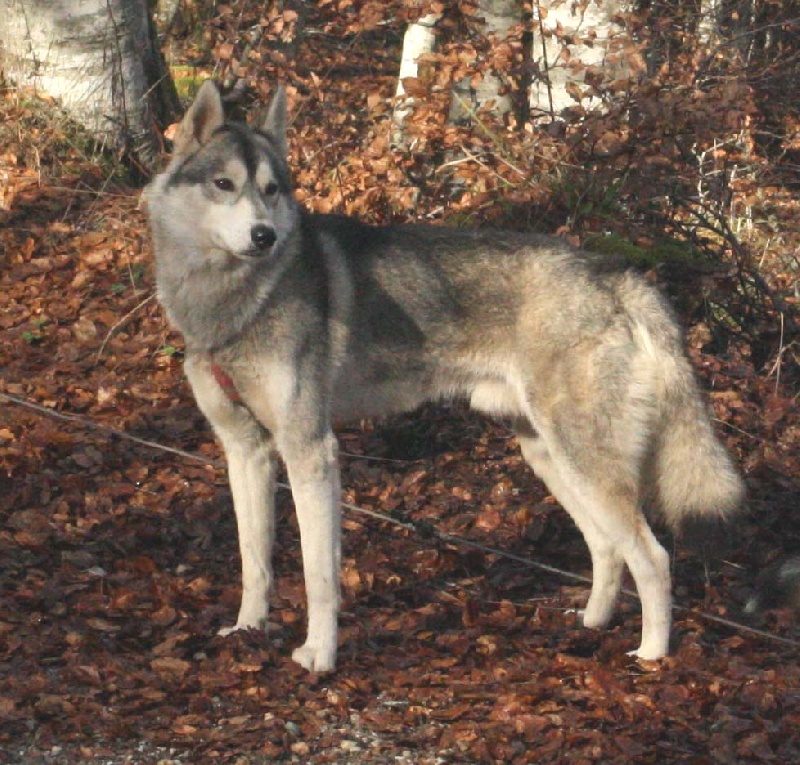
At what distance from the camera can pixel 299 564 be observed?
6.38m

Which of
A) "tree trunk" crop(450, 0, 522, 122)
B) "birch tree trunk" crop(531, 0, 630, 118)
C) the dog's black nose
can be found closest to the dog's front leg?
the dog's black nose

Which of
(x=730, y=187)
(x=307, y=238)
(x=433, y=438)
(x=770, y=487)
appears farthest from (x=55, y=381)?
(x=730, y=187)

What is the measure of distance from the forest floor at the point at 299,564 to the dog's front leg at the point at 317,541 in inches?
6.3

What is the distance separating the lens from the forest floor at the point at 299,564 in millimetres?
4414

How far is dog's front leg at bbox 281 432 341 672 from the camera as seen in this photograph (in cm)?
503

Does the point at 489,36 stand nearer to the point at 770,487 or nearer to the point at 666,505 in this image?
the point at 770,487

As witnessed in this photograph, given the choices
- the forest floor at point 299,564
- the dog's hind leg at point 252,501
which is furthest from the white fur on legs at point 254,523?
the forest floor at point 299,564

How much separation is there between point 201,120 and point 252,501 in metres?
1.71

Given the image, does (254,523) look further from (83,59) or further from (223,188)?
(83,59)

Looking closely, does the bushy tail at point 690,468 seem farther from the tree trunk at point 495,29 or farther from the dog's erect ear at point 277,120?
the tree trunk at point 495,29

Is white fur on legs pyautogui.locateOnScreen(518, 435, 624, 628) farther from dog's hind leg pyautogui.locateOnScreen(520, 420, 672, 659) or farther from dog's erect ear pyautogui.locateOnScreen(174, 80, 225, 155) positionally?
dog's erect ear pyautogui.locateOnScreen(174, 80, 225, 155)

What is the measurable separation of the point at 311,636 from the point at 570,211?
13.5 ft

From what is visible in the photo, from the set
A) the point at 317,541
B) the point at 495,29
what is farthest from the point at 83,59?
the point at 317,541

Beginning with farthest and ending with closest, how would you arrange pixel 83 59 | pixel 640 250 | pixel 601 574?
1. pixel 83 59
2. pixel 640 250
3. pixel 601 574
